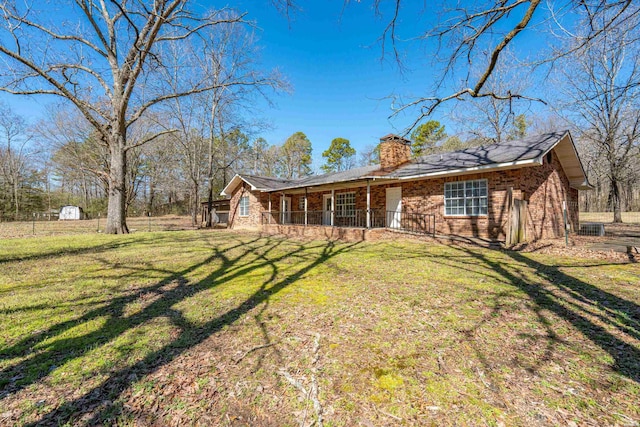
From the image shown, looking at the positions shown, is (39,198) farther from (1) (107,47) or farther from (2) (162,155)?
(1) (107,47)

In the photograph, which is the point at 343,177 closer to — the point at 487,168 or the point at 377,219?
the point at 377,219

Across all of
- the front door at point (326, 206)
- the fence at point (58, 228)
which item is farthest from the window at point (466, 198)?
the fence at point (58, 228)

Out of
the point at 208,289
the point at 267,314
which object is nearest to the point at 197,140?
the point at 208,289

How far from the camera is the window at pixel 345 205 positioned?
1583cm

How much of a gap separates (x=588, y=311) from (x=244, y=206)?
732 inches

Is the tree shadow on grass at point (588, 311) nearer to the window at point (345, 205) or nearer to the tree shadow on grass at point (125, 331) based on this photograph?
the tree shadow on grass at point (125, 331)

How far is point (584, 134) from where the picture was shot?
57.9ft

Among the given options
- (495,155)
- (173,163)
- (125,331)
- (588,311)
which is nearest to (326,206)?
(495,155)

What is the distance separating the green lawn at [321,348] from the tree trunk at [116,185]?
7.23 m

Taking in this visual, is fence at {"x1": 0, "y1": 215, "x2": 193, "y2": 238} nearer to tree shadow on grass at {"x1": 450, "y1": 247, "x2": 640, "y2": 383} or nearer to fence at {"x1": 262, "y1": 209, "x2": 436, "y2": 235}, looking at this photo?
fence at {"x1": 262, "y1": 209, "x2": 436, "y2": 235}

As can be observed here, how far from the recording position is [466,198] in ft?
35.5

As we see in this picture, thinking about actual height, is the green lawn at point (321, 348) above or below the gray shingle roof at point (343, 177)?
below

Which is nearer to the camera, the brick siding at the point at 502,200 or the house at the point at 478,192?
the house at the point at 478,192

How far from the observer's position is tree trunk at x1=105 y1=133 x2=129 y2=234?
40.0 feet
